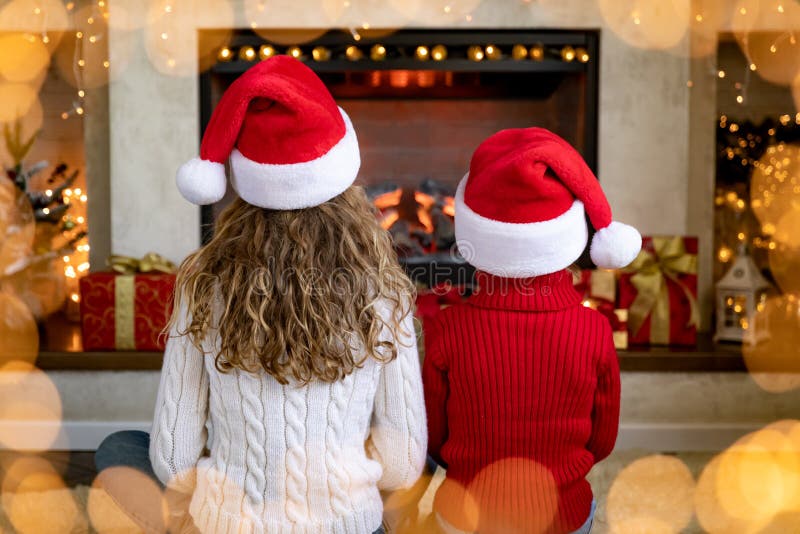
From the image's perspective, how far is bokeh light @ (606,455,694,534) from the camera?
211 centimetres

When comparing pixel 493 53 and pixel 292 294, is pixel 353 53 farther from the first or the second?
pixel 292 294

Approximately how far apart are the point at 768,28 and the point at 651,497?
191 cm

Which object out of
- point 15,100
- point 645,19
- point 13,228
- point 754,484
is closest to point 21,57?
point 15,100

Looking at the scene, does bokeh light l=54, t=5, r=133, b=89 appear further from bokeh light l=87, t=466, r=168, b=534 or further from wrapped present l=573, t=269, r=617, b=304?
bokeh light l=87, t=466, r=168, b=534

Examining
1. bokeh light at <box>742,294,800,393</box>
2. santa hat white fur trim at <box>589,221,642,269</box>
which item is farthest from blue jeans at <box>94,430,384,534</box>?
bokeh light at <box>742,294,800,393</box>

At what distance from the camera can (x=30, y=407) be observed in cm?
276

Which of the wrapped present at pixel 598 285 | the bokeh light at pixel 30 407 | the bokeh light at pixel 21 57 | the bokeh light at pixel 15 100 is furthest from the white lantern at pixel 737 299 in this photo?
the bokeh light at pixel 15 100

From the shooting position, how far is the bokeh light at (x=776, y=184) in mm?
3613

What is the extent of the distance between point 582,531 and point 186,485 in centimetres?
68

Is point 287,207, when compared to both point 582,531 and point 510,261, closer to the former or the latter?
point 510,261

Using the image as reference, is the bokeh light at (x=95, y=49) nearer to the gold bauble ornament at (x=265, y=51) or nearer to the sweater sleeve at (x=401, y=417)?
the gold bauble ornament at (x=265, y=51)

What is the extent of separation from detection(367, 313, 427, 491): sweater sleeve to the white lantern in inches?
80.7

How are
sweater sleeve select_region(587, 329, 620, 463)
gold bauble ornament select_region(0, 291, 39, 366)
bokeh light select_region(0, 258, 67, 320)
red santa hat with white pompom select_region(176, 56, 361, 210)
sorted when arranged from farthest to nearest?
bokeh light select_region(0, 258, 67, 320) → gold bauble ornament select_region(0, 291, 39, 366) → sweater sleeve select_region(587, 329, 620, 463) → red santa hat with white pompom select_region(176, 56, 361, 210)

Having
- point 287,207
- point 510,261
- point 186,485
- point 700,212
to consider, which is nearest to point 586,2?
point 700,212
